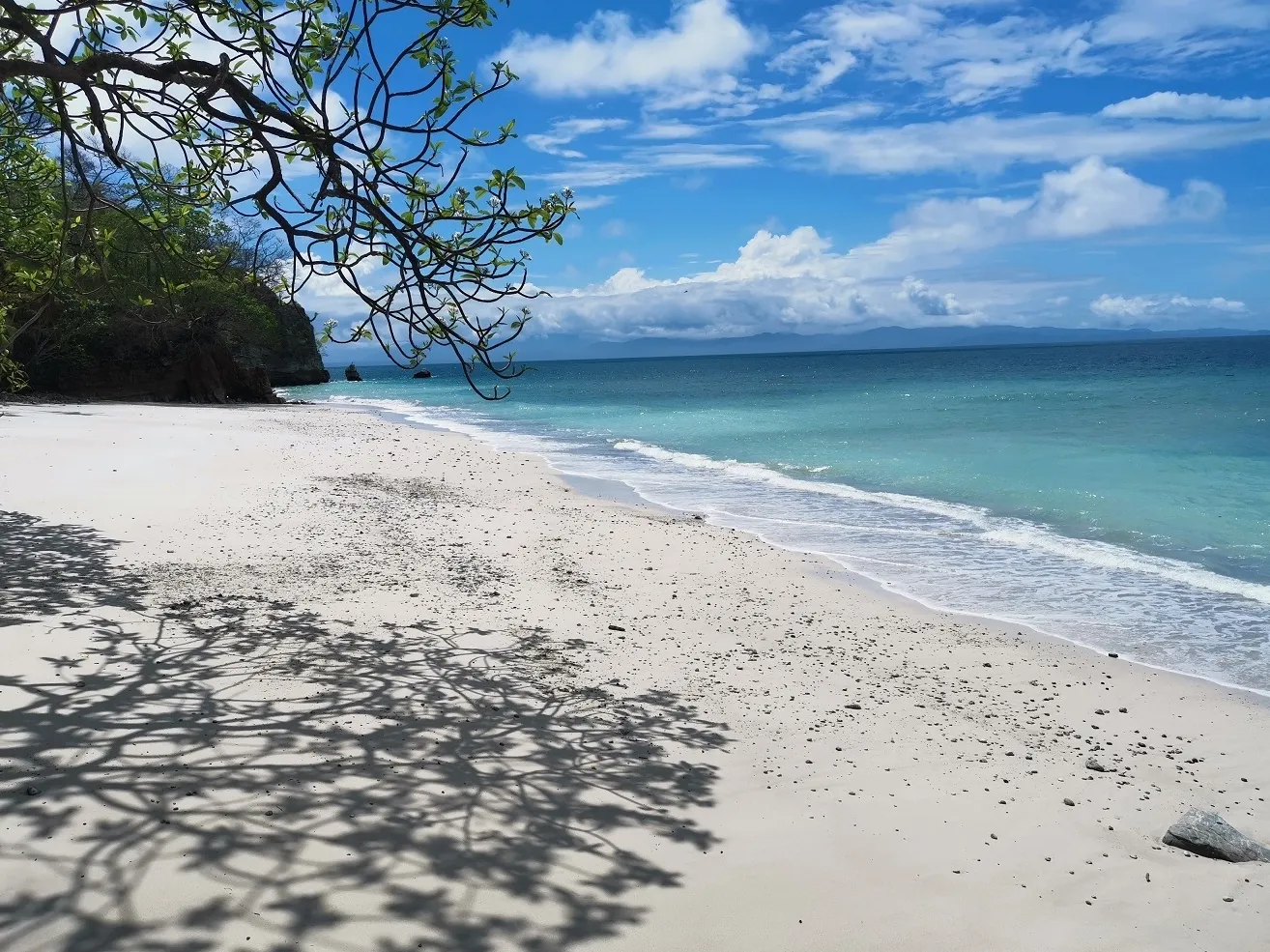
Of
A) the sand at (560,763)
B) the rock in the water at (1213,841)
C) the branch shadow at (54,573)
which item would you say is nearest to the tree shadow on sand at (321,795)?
the sand at (560,763)

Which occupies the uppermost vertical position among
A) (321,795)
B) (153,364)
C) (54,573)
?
(153,364)

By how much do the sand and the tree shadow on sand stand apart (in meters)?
0.02

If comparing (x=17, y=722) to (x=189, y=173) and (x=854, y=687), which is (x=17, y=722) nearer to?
(x=189, y=173)

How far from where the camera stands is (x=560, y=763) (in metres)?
4.66

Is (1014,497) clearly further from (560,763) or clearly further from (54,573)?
(54,573)

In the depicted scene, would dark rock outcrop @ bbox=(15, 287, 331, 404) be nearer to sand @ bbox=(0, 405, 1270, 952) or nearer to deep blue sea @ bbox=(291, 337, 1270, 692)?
deep blue sea @ bbox=(291, 337, 1270, 692)

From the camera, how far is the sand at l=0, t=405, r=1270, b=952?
335cm

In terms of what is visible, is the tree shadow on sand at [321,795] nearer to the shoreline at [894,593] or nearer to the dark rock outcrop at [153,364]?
the shoreline at [894,593]

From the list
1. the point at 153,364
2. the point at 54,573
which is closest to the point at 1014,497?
the point at 54,573

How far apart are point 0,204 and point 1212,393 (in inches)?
2051

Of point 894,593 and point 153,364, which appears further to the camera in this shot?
point 153,364

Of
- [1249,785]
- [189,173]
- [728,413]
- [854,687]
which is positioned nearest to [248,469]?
[189,173]

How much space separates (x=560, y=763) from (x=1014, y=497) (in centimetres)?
1386

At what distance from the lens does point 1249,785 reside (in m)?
5.29
